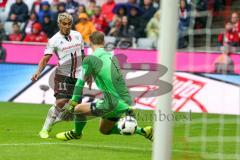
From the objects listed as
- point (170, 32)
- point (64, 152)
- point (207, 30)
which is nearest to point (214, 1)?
point (207, 30)

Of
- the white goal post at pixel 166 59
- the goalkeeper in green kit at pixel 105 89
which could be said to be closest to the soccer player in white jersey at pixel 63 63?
the goalkeeper in green kit at pixel 105 89

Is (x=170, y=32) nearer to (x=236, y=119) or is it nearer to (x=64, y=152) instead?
(x=64, y=152)

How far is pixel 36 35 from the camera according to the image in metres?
20.9

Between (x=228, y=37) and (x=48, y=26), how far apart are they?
932cm

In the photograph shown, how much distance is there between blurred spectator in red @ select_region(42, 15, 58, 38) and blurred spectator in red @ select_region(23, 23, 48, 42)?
20 cm

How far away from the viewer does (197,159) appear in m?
10.2

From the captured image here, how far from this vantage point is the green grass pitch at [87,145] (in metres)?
10.4

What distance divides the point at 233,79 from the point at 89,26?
16.0 feet

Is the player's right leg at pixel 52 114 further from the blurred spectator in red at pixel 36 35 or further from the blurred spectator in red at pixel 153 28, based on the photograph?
the blurred spectator in red at pixel 36 35

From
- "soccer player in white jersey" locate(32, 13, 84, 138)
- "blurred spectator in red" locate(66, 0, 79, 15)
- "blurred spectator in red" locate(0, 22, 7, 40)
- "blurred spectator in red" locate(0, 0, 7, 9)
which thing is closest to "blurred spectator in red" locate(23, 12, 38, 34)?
"blurred spectator in red" locate(0, 22, 7, 40)

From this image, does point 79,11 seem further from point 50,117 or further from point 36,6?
point 50,117

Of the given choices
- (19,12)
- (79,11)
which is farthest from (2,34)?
(79,11)

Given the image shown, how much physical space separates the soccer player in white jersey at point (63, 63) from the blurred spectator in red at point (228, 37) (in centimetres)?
237

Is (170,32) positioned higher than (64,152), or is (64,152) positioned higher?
(170,32)
